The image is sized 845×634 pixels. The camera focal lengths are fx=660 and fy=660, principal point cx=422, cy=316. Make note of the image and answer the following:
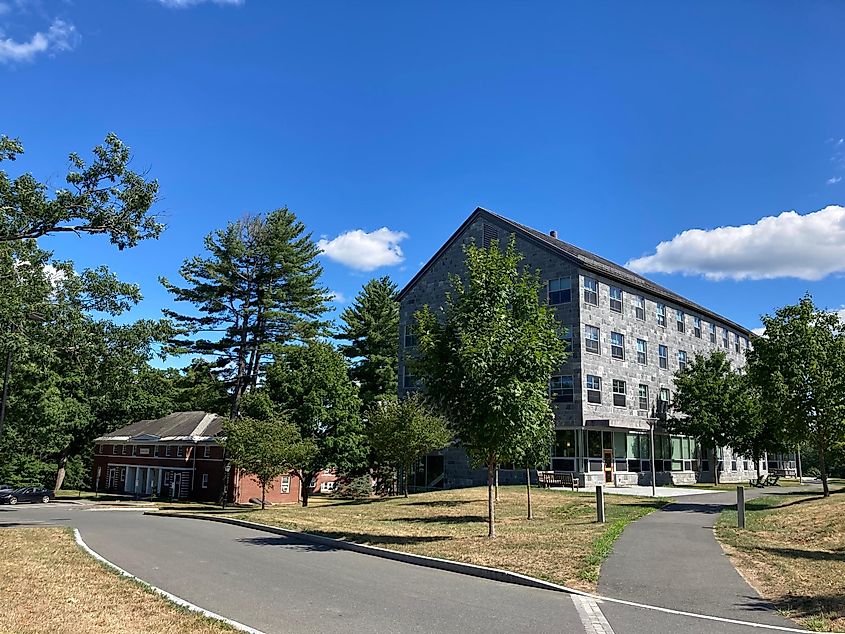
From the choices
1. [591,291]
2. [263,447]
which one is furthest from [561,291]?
[263,447]

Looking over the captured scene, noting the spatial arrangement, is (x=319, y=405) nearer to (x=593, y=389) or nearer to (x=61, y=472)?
(x=593, y=389)

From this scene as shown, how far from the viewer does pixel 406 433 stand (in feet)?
113

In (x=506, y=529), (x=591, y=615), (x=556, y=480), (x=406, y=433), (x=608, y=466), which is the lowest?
(x=506, y=529)

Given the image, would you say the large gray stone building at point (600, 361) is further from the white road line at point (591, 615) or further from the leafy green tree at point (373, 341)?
the white road line at point (591, 615)

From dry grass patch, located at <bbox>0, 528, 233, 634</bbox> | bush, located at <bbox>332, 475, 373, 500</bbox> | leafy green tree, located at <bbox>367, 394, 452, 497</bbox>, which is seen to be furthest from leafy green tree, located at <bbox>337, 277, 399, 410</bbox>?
dry grass patch, located at <bbox>0, 528, 233, 634</bbox>

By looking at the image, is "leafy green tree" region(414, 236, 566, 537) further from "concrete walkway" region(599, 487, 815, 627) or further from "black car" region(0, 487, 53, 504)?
Result: "black car" region(0, 487, 53, 504)

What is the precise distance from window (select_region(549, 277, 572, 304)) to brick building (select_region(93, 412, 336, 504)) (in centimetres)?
2245

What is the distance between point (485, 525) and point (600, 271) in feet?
74.0

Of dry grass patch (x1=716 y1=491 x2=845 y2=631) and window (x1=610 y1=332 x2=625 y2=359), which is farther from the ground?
window (x1=610 y1=332 x2=625 y2=359)

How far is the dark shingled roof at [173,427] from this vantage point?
173 ft

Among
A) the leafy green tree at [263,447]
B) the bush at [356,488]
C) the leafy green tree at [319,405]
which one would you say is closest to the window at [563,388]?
the leafy green tree at [319,405]

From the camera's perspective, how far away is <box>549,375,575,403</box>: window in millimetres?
37500

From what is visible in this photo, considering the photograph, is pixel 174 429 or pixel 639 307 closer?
pixel 639 307

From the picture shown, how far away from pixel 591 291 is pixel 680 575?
2840cm
